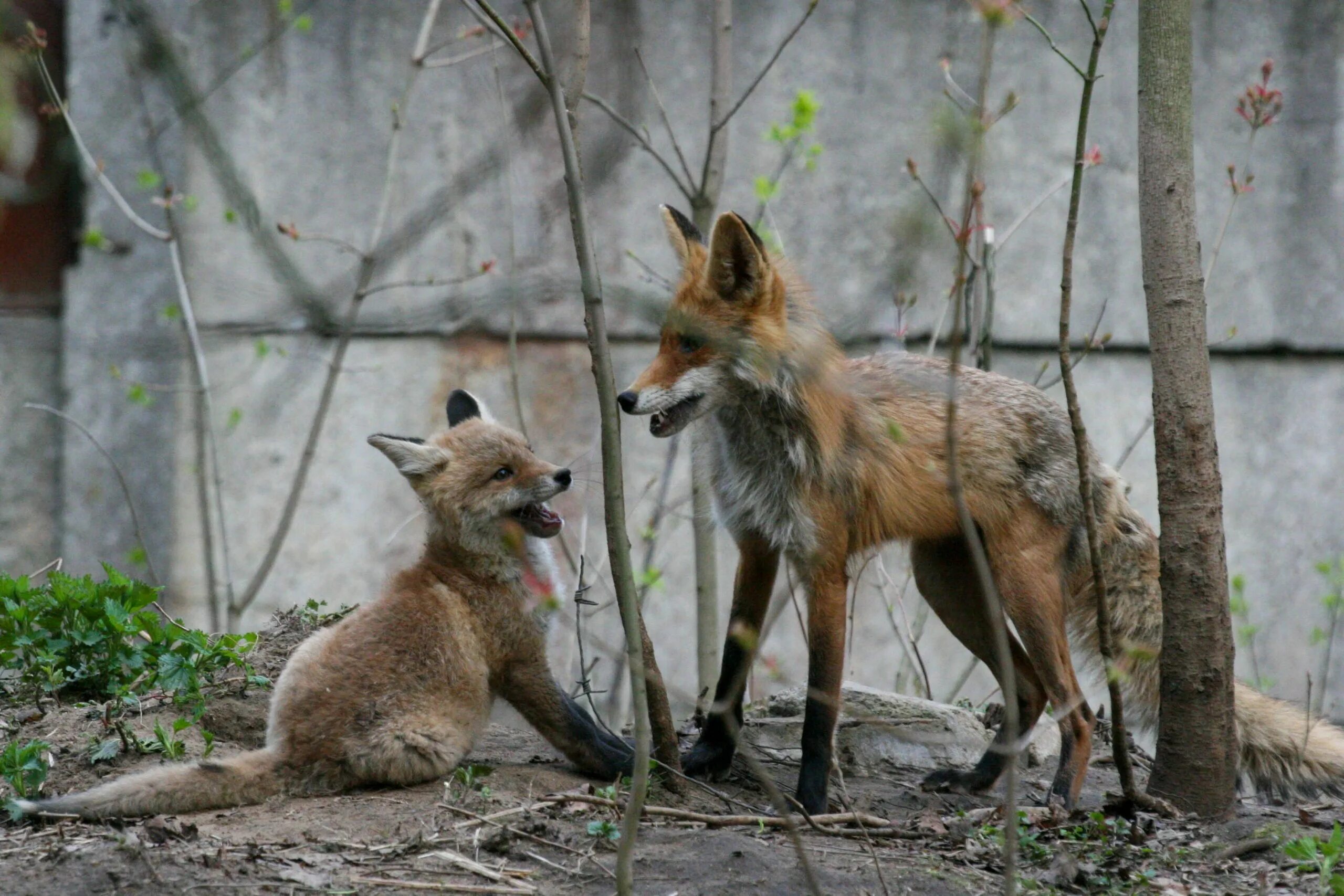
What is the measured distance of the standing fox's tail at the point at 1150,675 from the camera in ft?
16.1

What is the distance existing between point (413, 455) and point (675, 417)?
3.49 feet

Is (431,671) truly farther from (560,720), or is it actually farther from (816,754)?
(816,754)

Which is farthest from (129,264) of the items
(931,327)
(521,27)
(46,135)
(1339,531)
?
(1339,531)

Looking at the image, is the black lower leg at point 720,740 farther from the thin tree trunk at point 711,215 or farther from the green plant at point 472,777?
the thin tree trunk at point 711,215

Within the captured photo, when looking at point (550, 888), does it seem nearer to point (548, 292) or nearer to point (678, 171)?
point (548, 292)

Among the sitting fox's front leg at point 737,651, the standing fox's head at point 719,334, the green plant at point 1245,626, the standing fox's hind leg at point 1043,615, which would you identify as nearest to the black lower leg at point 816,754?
the sitting fox's front leg at point 737,651

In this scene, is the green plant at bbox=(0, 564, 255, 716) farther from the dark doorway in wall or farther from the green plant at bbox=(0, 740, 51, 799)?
the dark doorway in wall

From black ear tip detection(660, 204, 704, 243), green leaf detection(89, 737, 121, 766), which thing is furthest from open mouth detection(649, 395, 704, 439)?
green leaf detection(89, 737, 121, 766)

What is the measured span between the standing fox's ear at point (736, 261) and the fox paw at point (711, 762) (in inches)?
70.9

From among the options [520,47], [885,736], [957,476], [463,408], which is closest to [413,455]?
[463,408]

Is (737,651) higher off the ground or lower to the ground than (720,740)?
higher

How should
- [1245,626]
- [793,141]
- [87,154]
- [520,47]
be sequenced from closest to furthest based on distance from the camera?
[520,47] < [87,154] < [793,141] < [1245,626]

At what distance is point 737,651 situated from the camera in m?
5.01

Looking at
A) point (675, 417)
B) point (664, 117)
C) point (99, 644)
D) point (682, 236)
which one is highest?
point (664, 117)
